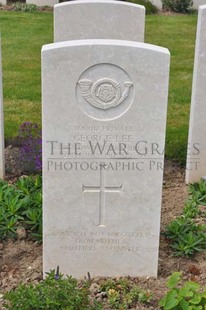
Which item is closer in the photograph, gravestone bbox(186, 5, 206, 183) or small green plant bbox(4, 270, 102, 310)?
small green plant bbox(4, 270, 102, 310)

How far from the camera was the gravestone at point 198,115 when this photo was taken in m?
5.52

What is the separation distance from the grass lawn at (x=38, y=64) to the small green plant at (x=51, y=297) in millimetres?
2939

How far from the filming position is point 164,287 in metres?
4.11

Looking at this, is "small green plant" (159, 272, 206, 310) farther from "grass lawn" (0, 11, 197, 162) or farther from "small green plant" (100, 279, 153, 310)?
"grass lawn" (0, 11, 197, 162)

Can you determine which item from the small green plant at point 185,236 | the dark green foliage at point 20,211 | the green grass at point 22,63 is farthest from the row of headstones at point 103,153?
the green grass at point 22,63

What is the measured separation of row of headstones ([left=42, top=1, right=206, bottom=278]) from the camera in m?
3.68

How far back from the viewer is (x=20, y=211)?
4867 mm

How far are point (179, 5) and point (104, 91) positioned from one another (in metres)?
13.9

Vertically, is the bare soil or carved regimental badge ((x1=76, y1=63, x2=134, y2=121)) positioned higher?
carved regimental badge ((x1=76, y1=63, x2=134, y2=121))

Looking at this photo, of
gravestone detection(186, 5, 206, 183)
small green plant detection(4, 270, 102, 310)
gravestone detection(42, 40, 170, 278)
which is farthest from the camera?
gravestone detection(186, 5, 206, 183)

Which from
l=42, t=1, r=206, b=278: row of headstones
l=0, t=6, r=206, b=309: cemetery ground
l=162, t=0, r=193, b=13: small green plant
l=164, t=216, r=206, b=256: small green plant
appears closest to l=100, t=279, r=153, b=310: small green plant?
l=0, t=6, r=206, b=309: cemetery ground

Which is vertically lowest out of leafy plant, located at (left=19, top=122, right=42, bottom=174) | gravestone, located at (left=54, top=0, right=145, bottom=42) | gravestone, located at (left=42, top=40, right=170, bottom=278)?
leafy plant, located at (left=19, top=122, right=42, bottom=174)

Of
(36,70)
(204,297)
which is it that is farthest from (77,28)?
(36,70)

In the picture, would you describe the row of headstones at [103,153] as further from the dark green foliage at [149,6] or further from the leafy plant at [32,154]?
the dark green foliage at [149,6]
